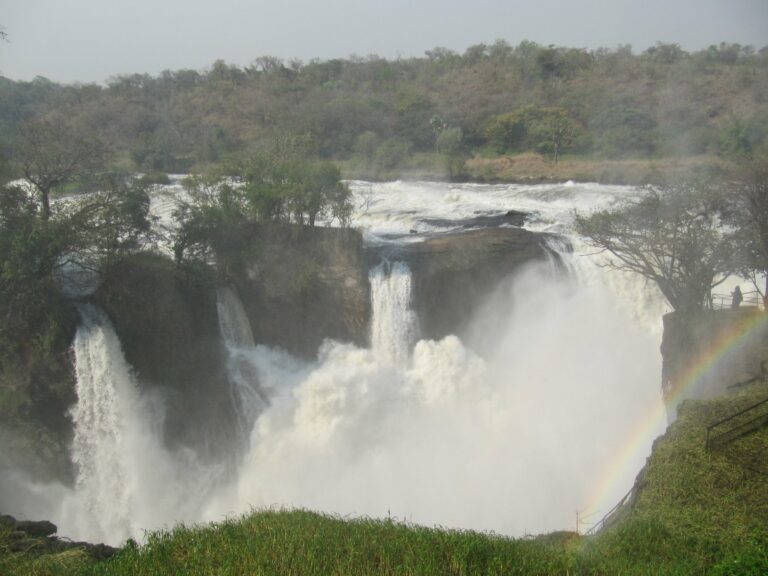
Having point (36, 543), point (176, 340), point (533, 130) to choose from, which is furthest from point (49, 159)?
point (533, 130)

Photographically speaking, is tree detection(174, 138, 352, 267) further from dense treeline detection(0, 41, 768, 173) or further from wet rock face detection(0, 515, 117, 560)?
→ dense treeline detection(0, 41, 768, 173)

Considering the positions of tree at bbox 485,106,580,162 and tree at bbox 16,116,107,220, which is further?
tree at bbox 485,106,580,162

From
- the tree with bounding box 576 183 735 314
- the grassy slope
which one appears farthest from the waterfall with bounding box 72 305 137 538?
the tree with bounding box 576 183 735 314

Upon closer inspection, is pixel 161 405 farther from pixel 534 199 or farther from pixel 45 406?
pixel 534 199

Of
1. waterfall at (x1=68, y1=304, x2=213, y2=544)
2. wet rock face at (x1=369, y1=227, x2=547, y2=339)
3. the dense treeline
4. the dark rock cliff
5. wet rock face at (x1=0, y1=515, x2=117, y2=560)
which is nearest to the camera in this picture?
wet rock face at (x1=0, y1=515, x2=117, y2=560)

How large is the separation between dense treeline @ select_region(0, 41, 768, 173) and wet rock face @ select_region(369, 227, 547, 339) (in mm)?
14728

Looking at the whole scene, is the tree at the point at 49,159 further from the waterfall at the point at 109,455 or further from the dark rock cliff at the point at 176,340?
the waterfall at the point at 109,455

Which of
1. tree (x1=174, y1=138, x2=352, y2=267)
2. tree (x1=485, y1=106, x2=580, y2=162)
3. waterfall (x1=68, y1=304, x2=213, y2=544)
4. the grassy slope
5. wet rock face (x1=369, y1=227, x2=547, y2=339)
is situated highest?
tree (x1=485, y1=106, x2=580, y2=162)

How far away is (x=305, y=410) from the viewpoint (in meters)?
14.3

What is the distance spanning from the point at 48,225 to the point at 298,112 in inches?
1184

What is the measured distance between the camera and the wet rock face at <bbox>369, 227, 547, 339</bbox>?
16219 millimetres

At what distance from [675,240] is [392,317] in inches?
249

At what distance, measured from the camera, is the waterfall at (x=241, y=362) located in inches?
559

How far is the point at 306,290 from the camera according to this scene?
1586 centimetres
